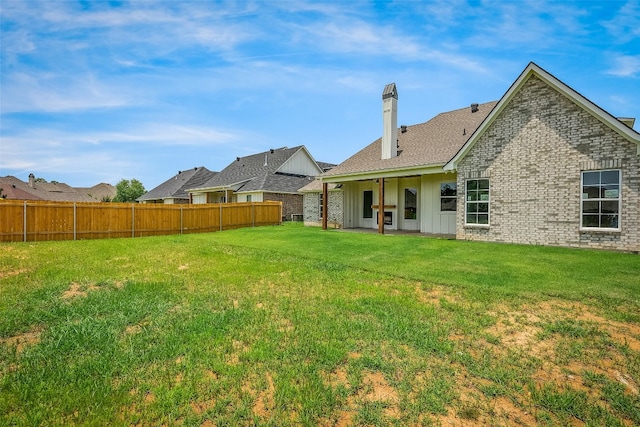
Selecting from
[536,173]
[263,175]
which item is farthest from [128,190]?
[536,173]

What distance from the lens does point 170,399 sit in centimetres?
279

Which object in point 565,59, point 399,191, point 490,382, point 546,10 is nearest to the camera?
point 490,382

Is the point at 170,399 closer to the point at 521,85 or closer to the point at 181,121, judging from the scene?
the point at 521,85

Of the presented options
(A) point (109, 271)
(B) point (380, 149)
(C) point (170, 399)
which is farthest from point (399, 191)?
(C) point (170, 399)

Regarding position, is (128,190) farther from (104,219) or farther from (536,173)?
(536,173)

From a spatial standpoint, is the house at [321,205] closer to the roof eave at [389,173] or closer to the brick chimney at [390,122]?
the roof eave at [389,173]

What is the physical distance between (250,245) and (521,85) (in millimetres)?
11629

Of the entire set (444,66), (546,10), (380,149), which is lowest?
(380,149)

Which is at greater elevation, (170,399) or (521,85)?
(521,85)

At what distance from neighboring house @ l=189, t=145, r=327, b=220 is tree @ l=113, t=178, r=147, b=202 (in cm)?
2583

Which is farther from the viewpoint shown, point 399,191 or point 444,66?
point 399,191

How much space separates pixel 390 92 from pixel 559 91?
7.79 meters

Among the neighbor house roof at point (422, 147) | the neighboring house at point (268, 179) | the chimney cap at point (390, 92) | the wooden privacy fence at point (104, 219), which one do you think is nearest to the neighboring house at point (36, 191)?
the neighboring house at point (268, 179)

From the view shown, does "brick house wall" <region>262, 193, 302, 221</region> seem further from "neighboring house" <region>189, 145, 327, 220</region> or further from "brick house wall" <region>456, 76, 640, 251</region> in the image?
"brick house wall" <region>456, 76, 640, 251</region>
